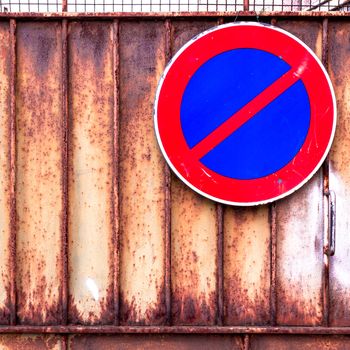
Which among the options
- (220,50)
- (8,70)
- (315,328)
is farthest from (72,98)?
(315,328)

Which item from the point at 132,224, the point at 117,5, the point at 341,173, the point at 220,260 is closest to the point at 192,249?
the point at 220,260

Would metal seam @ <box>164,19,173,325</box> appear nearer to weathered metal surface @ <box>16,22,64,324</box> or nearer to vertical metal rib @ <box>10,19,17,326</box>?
weathered metal surface @ <box>16,22,64,324</box>

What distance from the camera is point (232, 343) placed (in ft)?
10.5

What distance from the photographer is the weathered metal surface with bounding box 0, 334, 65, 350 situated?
10.5 feet

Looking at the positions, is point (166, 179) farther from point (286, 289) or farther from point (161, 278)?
point (286, 289)

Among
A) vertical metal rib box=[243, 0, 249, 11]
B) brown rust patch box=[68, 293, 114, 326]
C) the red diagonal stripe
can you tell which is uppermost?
vertical metal rib box=[243, 0, 249, 11]

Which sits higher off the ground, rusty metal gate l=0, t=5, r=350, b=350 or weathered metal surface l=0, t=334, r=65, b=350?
rusty metal gate l=0, t=5, r=350, b=350

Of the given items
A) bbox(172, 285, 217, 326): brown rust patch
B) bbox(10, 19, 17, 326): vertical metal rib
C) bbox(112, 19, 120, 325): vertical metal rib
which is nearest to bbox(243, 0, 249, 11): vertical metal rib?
bbox(112, 19, 120, 325): vertical metal rib

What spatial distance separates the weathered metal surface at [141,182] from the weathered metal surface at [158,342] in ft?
0.37

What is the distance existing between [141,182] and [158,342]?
102 centimetres

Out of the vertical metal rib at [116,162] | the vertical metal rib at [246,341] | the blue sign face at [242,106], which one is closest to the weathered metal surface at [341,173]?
the blue sign face at [242,106]

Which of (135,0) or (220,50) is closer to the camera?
(220,50)

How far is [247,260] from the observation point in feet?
10.5

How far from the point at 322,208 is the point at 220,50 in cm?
117
